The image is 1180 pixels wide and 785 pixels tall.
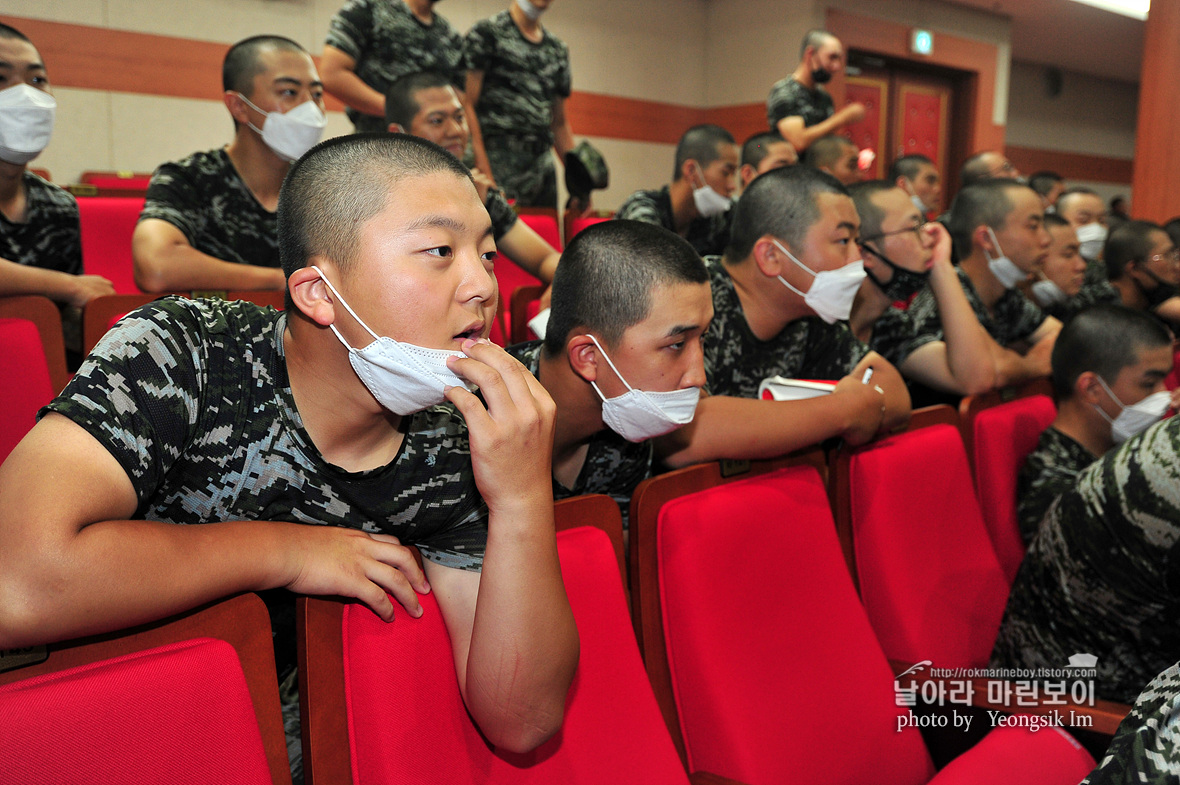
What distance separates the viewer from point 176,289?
2227 mm

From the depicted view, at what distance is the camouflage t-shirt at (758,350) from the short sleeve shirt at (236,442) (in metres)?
1.02

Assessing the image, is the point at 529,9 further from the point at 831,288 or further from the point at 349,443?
the point at 349,443

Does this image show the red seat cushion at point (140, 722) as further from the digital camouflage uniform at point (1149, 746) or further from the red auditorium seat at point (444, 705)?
the digital camouflage uniform at point (1149, 746)

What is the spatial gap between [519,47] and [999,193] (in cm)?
203

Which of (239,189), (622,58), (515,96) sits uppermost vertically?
(622,58)

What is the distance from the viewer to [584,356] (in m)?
1.60

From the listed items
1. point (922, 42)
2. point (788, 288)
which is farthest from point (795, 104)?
point (922, 42)

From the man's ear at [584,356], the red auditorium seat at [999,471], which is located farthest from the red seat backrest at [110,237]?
the red auditorium seat at [999,471]

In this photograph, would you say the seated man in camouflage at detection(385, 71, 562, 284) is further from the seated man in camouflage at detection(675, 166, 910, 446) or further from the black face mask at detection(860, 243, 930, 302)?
the black face mask at detection(860, 243, 930, 302)

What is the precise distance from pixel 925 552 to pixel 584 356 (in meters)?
0.85

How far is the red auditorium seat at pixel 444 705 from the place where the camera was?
950mm

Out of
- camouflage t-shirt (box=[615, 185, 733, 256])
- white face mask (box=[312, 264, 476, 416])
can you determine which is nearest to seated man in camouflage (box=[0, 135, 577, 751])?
white face mask (box=[312, 264, 476, 416])

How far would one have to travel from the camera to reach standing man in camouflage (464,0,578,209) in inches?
148

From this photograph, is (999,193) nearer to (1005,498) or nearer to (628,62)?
(1005,498)
